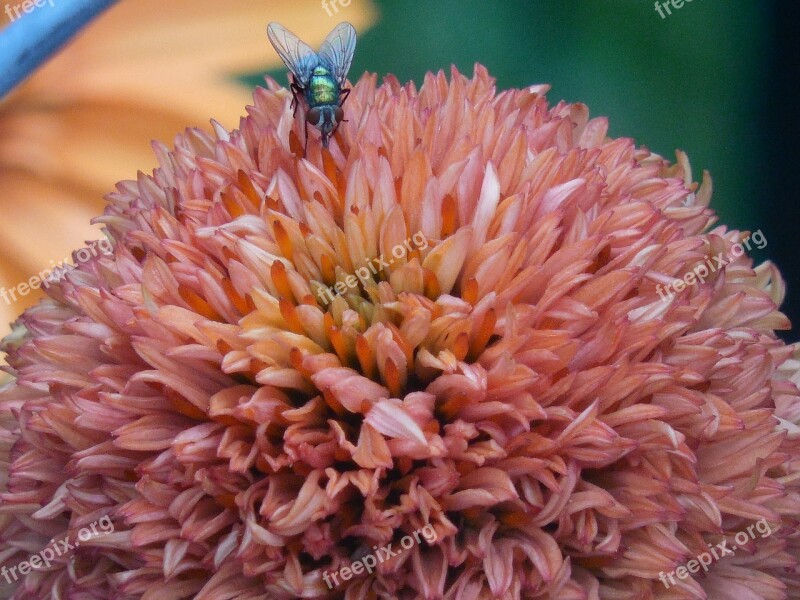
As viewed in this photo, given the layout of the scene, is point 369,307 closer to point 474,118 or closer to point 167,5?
point 474,118

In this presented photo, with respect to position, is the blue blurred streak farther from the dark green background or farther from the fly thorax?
the fly thorax

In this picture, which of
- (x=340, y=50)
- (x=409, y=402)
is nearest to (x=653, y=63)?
(x=340, y=50)

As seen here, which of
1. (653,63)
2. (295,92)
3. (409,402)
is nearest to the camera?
(409,402)

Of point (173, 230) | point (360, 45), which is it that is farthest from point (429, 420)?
point (360, 45)

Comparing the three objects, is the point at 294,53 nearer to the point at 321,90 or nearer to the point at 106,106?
the point at 321,90

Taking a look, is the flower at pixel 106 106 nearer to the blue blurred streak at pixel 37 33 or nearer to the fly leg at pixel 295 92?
the blue blurred streak at pixel 37 33

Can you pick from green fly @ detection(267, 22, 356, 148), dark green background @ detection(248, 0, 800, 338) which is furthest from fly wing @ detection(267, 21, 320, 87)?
dark green background @ detection(248, 0, 800, 338)
